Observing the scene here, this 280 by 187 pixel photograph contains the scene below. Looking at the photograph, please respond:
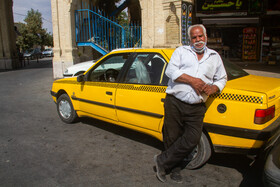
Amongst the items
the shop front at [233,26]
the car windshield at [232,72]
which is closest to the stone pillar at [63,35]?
the shop front at [233,26]

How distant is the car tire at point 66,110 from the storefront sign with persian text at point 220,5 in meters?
11.8

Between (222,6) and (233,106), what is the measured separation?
538 inches

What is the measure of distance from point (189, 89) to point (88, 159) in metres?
1.90

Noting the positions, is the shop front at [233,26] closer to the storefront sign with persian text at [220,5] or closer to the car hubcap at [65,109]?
the storefront sign with persian text at [220,5]

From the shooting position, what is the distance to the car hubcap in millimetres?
5172

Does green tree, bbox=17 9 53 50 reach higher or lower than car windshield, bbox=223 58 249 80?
higher

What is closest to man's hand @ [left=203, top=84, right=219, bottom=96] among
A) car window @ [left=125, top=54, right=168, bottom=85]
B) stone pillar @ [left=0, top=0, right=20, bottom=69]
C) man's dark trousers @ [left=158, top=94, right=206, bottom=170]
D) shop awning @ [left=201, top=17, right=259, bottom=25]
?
man's dark trousers @ [left=158, top=94, right=206, bottom=170]

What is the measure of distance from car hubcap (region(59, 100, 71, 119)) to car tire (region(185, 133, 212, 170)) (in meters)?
2.89

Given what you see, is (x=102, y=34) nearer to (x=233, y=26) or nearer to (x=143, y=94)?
(x=233, y=26)

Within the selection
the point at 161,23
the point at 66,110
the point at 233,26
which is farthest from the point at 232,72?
the point at 233,26

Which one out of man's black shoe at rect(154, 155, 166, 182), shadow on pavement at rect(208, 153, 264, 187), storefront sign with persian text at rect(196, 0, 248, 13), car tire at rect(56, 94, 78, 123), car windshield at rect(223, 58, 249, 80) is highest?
storefront sign with persian text at rect(196, 0, 248, 13)

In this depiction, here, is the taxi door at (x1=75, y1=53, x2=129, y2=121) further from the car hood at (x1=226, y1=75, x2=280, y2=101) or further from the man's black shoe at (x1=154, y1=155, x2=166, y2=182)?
the car hood at (x1=226, y1=75, x2=280, y2=101)

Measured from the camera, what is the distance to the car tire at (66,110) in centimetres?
508

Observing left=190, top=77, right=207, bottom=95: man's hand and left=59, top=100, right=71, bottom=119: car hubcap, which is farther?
left=59, top=100, right=71, bottom=119: car hubcap
